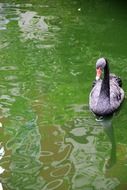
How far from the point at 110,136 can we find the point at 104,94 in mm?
834

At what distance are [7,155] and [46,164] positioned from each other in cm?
49

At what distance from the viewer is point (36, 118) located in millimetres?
6461

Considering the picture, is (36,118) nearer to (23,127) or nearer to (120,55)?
(23,127)

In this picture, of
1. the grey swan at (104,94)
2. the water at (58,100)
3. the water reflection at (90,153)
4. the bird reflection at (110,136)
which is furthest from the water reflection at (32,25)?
the water reflection at (90,153)

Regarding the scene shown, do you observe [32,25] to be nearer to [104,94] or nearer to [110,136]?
[104,94]

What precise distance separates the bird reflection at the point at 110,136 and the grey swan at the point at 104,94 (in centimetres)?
12

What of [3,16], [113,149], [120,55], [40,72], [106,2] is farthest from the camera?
[106,2]

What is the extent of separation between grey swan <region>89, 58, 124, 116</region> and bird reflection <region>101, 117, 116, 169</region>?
4.6 inches

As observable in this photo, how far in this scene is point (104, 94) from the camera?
265 inches

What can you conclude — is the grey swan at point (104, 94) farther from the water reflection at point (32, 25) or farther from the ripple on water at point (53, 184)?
the water reflection at point (32, 25)

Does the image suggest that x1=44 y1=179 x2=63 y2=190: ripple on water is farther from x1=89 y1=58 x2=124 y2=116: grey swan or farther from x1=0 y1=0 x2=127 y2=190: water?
x1=89 y1=58 x2=124 y2=116: grey swan

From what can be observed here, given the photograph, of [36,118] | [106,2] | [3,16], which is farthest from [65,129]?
[106,2]

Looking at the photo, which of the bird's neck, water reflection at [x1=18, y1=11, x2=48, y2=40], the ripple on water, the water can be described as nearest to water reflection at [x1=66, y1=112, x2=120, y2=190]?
the water

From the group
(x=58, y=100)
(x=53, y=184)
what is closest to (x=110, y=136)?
(x=58, y=100)
